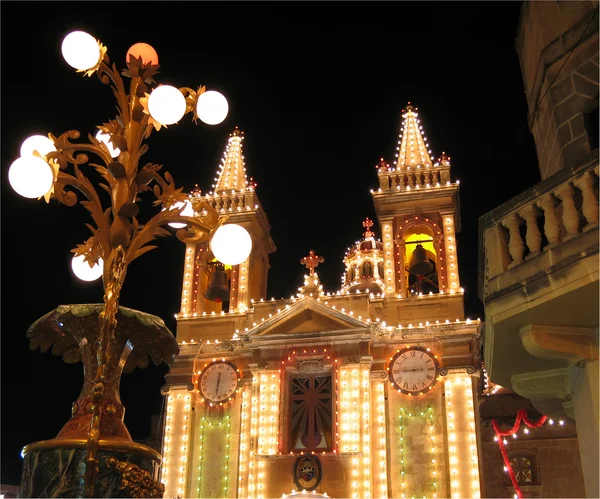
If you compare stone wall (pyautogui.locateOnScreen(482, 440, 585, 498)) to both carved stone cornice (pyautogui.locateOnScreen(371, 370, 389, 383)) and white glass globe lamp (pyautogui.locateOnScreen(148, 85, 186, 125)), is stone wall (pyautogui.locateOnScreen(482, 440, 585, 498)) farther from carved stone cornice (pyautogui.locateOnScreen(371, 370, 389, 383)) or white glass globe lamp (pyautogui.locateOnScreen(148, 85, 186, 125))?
white glass globe lamp (pyautogui.locateOnScreen(148, 85, 186, 125))

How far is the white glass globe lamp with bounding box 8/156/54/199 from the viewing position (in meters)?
6.62

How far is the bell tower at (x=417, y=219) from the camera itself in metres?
22.1

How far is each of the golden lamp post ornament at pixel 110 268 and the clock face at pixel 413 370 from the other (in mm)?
13971

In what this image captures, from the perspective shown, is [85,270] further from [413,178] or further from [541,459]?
[541,459]

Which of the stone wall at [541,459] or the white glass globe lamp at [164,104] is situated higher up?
the white glass globe lamp at [164,104]

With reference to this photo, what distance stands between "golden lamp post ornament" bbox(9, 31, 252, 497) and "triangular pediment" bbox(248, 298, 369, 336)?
45.0 feet

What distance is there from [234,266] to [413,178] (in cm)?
701

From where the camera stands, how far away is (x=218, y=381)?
2170 centimetres

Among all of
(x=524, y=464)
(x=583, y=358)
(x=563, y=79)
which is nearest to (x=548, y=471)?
(x=524, y=464)

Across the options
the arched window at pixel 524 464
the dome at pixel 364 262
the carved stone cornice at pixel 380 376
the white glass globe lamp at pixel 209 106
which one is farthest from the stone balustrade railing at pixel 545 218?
the dome at pixel 364 262

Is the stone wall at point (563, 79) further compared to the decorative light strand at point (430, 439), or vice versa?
the decorative light strand at point (430, 439)

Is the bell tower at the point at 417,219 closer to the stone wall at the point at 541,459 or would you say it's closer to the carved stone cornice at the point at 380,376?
the carved stone cornice at the point at 380,376

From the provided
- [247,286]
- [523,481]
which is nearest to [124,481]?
[247,286]

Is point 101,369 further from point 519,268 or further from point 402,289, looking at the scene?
point 402,289
